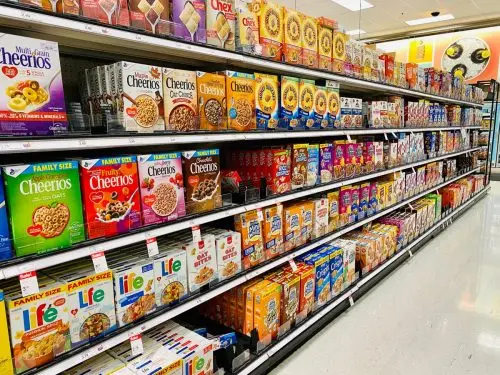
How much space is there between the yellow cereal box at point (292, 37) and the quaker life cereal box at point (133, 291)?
1530mm

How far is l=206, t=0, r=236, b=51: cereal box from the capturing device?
69.0 inches

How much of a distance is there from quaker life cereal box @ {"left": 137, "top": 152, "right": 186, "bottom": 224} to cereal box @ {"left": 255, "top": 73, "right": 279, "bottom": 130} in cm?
65

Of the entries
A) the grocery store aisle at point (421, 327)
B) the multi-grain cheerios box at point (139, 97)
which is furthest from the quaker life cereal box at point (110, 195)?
the grocery store aisle at point (421, 327)

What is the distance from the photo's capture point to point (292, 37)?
7.43ft

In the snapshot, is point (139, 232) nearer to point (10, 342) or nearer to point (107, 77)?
point (10, 342)

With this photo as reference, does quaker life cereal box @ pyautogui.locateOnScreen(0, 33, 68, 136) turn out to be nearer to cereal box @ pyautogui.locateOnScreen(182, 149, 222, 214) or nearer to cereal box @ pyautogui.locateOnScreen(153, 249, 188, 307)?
cereal box @ pyautogui.locateOnScreen(182, 149, 222, 214)

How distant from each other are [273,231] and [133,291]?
996 mm

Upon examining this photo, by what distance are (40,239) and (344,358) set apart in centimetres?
200

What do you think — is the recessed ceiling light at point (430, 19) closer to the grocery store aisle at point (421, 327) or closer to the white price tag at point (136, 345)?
the grocery store aisle at point (421, 327)

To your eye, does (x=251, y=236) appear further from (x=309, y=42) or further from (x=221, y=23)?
(x=309, y=42)

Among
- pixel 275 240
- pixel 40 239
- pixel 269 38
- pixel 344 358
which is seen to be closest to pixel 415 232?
pixel 344 358

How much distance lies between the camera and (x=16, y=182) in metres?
1.18

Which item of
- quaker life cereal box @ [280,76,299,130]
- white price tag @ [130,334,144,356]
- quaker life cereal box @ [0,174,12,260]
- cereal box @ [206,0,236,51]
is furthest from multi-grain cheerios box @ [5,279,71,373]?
quaker life cereal box @ [280,76,299,130]

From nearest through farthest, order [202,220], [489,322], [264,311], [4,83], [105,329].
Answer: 1. [4,83]
2. [105,329]
3. [202,220]
4. [264,311]
5. [489,322]
